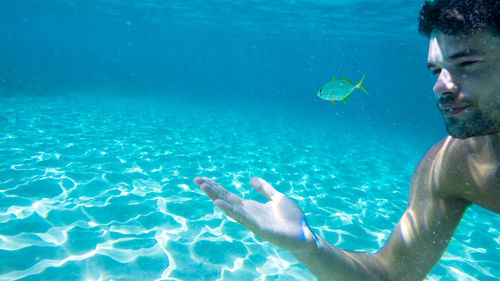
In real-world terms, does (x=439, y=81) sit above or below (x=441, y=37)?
below

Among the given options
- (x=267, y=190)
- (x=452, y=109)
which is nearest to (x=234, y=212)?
(x=267, y=190)

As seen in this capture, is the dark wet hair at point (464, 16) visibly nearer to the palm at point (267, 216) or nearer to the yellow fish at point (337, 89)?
the palm at point (267, 216)

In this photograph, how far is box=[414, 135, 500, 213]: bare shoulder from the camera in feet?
5.15

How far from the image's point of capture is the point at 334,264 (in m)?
1.75


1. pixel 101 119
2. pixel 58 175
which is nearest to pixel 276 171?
pixel 58 175

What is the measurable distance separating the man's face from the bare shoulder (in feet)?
0.89

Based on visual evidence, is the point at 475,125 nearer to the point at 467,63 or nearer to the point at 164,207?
the point at 467,63

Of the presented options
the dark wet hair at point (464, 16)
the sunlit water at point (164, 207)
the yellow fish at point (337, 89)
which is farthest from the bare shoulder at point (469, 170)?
the yellow fish at point (337, 89)

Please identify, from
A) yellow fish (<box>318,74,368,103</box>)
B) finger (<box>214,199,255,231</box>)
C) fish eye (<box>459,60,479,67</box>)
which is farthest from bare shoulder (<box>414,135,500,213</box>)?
yellow fish (<box>318,74,368,103</box>)

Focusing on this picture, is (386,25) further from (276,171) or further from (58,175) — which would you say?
(58,175)

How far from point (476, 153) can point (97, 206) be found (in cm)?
605

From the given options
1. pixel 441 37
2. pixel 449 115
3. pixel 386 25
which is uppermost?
pixel 386 25

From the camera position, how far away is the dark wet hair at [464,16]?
1.35 metres

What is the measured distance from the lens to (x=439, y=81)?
1.50 meters
